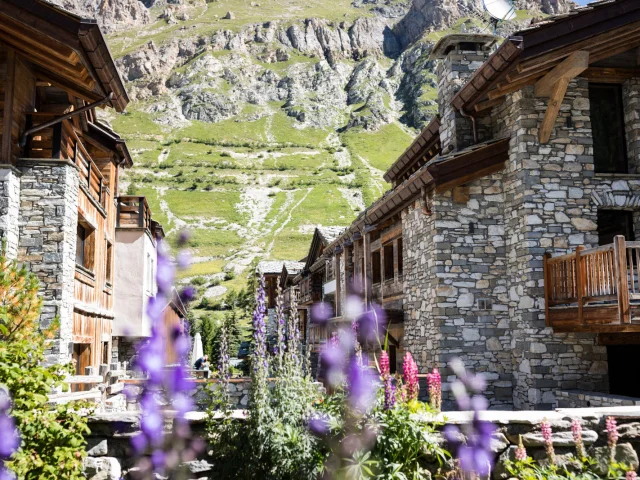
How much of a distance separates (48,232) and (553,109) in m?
9.35

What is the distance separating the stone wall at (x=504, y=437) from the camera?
17.6 feet

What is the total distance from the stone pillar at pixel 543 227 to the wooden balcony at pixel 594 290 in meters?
0.35

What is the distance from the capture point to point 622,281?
945 cm

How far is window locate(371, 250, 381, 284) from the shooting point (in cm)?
1823

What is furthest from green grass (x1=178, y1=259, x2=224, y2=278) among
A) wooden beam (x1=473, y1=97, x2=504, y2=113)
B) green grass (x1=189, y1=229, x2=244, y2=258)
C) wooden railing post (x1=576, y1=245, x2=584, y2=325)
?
wooden railing post (x1=576, y1=245, x2=584, y2=325)

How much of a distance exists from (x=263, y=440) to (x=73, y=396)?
143 inches

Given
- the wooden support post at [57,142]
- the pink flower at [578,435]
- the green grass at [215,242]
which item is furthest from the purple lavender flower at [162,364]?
the green grass at [215,242]

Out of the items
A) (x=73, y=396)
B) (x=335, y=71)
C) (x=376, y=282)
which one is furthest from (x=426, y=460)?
(x=335, y=71)

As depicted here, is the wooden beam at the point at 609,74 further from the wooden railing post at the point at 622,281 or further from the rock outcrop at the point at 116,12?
the rock outcrop at the point at 116,12

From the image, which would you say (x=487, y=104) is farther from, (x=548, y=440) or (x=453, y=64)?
(x=548, y=440)

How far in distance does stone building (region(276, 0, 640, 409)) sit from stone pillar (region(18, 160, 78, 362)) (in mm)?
6730

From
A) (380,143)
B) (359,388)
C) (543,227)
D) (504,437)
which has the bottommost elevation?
(504,437)

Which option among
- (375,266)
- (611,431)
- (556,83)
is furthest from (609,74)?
(611,431)

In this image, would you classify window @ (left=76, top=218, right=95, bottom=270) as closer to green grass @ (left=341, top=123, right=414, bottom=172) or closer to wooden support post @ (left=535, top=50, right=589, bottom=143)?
wooden support post @ (left=535, top=50, right=589, bottom=143)
